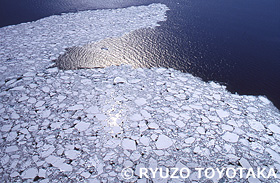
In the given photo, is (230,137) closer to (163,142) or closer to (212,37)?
(163,142)

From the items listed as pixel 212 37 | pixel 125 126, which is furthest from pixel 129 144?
pixel 212 37

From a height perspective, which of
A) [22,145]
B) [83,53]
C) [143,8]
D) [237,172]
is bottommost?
[237,172]

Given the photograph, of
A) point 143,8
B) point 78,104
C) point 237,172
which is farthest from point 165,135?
point 143,8

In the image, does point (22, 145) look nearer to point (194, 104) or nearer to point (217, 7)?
point (194, 104)

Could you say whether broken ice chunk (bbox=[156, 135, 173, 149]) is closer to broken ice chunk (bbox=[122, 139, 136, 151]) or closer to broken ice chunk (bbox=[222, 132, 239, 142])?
broken ice chunk (bbox=[122, 139, 136, 151])

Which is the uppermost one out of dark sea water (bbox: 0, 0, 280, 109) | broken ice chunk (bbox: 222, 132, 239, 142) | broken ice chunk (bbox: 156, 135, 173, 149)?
dark sea water (bbox: 0, 0, 280, 109)

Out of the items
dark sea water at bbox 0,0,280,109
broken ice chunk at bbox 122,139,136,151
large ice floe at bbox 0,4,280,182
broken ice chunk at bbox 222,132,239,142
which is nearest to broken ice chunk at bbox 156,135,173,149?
large ice floe at bbox 0,4,280,182

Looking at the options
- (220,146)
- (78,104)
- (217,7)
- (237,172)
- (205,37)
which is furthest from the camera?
(217,7)
